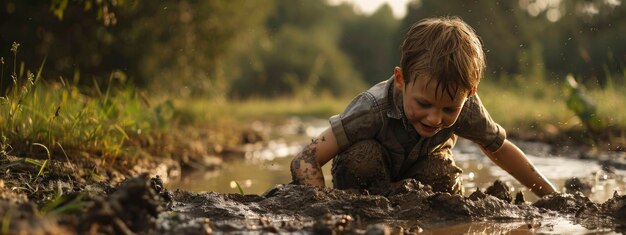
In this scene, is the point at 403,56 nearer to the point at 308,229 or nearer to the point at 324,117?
the point at 308,229

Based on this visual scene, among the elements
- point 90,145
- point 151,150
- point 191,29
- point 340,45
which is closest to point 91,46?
point 191,29

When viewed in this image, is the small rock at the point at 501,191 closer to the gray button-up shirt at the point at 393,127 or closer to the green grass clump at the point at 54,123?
the gray button-up shirt at the point at 393,127

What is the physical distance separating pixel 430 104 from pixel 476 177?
2.43 m

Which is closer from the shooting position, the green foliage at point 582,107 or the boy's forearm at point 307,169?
the boy's forearm at point 307,169

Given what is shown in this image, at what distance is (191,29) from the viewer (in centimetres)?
1155

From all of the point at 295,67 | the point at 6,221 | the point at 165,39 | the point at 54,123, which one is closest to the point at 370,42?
the point at 295,67

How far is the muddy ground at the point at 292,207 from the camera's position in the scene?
8.84 feet

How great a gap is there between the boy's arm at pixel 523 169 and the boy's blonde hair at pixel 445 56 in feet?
2.32

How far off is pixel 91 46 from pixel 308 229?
25.5ft

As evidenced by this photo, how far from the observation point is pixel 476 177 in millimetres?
6039

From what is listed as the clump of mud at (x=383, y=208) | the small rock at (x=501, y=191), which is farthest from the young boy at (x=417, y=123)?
the clump of mud at (x=383, y=208)

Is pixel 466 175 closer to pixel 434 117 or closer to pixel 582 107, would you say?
pixel 582 107

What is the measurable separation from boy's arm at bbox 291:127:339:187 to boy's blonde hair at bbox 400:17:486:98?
0.55m

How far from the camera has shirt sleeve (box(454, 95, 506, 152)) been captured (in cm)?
416
